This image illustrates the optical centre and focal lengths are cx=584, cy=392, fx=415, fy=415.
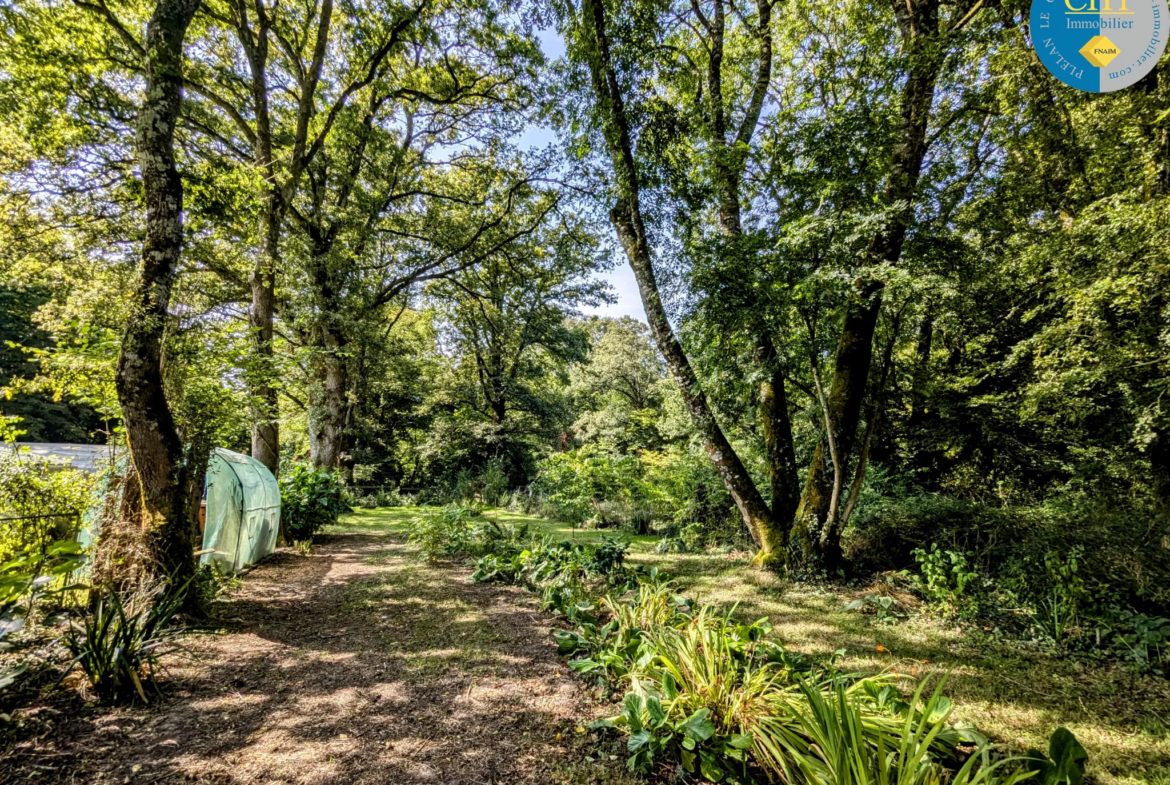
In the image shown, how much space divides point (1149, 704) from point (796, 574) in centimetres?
266

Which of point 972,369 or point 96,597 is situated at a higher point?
point 972,369

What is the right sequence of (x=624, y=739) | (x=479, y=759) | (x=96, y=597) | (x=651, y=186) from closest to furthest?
(x=479, y=759)
(x=624, y=739)
(x=96, y=597)
(x=651, y=186)

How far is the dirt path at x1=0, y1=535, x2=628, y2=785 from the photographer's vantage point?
2.05 meters

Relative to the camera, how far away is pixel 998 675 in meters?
2.95

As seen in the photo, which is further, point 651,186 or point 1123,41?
point 651,186

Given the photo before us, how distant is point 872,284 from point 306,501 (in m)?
9.29

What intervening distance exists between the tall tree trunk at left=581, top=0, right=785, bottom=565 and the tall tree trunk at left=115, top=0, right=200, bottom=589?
4373mm

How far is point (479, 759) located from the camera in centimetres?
219

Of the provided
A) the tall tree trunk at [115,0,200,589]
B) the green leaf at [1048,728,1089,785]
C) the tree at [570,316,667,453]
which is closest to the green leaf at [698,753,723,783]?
the green leaf at [1048,728,1089,785]

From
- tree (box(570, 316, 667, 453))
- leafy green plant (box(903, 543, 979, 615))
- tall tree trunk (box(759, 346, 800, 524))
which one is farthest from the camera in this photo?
tree (box(570, 316, 667, 453))

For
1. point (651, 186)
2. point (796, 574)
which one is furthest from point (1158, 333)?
point (651, 186)

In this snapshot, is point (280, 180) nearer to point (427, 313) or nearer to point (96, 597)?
point (96, 597)

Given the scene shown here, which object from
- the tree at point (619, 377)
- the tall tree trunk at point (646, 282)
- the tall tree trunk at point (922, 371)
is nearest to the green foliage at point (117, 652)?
the tall tree trunk at point (646, 282)

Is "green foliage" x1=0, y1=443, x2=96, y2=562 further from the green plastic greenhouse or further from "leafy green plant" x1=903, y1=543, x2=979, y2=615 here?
"leafy green plant" x1=903, y1=543, x2=979, y2=615
